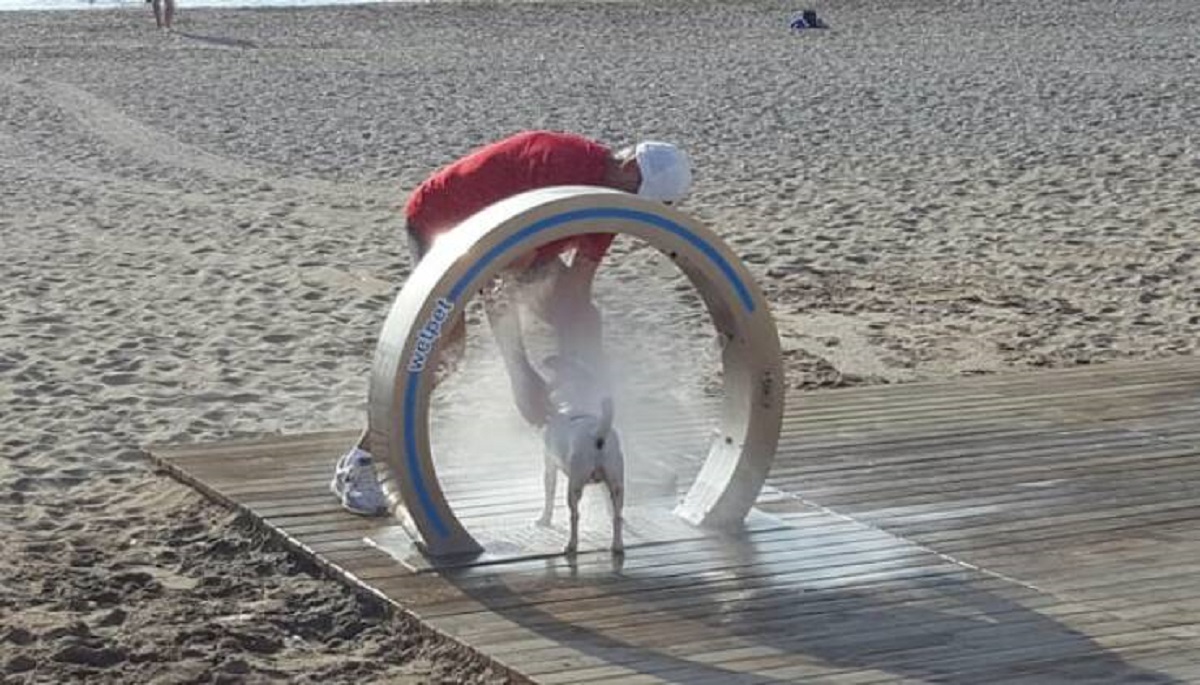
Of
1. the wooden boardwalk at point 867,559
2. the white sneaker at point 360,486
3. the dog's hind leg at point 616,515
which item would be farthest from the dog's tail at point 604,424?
the white sneaker at point 360,486

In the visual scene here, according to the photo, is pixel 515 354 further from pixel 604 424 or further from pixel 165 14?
pixel 165 14

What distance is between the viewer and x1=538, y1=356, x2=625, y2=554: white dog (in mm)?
6750

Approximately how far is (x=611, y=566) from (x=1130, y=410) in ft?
9.54

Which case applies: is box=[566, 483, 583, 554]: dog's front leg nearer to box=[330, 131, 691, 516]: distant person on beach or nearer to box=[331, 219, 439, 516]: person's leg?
box=[330, 131, 691, 516]: distant person on beach

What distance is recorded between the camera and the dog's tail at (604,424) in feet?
22.2

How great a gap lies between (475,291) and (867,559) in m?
1.49

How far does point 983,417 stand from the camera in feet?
28.8

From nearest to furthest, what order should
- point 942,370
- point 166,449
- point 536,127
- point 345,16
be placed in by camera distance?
1. point 166,449
2. point 942,370
3. point 536,127
4. point 345,16

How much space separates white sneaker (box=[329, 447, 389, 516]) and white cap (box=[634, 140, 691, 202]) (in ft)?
4.23

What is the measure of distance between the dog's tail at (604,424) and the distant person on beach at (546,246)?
45cm

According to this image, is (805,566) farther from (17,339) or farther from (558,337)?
(17,339)

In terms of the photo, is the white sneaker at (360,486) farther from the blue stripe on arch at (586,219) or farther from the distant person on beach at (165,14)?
the distant person on beach at (165,14)

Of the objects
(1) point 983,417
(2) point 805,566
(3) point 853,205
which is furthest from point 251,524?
(3) point 853,205

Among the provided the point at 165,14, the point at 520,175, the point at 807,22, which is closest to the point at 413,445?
the point at 520,175
